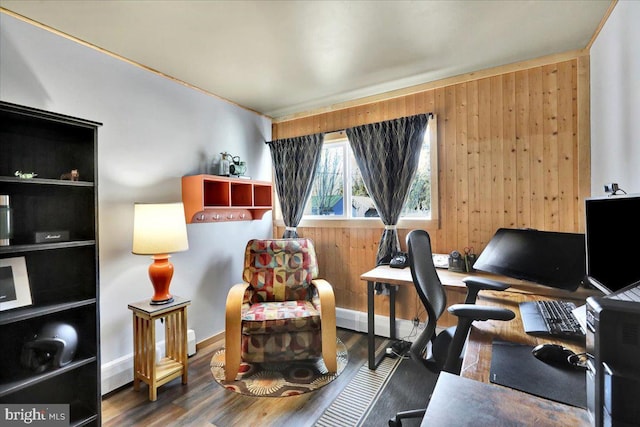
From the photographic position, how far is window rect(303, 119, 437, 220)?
2771 mm

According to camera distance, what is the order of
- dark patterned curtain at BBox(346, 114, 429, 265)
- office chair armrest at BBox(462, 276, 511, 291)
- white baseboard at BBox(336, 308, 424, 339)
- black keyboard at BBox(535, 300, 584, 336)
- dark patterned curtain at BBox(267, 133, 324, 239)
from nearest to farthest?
black keyboard at BBox(535, 300, 584, 336)
office chair armrest at BBox(462, 276, 511, 291)
dark patterned curtain at BBox(346, 114, 429, 265)
white baseboard at BBox(336, 308, 424, 339)
dark patterned curtain at BBox(267, 133, 324, 239)

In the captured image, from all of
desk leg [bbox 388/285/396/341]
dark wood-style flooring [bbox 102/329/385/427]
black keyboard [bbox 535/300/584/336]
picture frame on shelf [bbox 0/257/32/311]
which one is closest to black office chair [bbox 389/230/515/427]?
black keyboard [bbox 535/300/584/336]

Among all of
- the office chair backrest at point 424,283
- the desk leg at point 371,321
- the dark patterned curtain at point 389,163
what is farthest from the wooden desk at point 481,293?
the dark patterned curtain at point 389,163

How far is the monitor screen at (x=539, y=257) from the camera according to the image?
1.67 m

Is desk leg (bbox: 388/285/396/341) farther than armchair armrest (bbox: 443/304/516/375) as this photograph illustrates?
Yes

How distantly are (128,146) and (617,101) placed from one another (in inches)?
126

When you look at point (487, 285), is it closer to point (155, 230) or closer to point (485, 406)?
point (485, 406)

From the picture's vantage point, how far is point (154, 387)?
1990 mm

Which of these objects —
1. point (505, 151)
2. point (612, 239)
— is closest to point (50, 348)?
point (612, 239)

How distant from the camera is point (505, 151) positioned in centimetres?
240

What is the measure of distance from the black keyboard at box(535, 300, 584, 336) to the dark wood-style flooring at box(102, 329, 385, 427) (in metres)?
1.40

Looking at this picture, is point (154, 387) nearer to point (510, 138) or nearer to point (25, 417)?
point (25, 417)

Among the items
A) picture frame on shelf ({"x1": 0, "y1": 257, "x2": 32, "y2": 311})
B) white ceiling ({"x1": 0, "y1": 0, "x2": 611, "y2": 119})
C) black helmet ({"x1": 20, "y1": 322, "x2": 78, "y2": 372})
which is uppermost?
A: white ceiling ({"x1": 0, "y1": 0, "x2": 611, "y2": 119})

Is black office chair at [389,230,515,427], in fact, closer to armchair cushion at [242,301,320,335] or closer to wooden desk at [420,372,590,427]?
wooden desk at [420,372,590,427]
